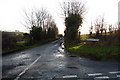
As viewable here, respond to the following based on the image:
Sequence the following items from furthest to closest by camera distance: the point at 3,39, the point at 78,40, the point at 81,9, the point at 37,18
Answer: the point at 37,18
the point at 81,9
the point at 78,40
the point at 3,39

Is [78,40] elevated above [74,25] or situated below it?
below

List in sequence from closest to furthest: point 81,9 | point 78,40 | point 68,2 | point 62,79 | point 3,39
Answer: point 62,79 < point 3,39 < point 78,40 < point 81,9 < point 68,2

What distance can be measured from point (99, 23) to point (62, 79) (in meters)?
28.3

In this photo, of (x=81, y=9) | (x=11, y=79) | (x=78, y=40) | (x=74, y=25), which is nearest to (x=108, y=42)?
(x=78, y=40)

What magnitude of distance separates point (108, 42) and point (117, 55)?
763cm

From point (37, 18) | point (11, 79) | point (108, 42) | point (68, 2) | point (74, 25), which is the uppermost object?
point (68, 2)

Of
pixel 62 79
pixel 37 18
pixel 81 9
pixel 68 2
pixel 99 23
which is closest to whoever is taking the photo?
pixel 62 79

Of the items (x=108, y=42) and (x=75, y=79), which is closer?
(x=75, y=79)

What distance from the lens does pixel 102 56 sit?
12.6 m

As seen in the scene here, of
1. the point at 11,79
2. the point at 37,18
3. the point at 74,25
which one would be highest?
the point at 37,18

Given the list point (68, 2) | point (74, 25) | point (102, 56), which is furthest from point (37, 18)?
point (102, 56)

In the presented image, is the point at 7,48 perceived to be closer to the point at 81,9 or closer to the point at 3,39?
the point at 3,39

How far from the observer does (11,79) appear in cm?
640

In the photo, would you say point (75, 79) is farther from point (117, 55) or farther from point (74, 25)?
point (74, 25)
